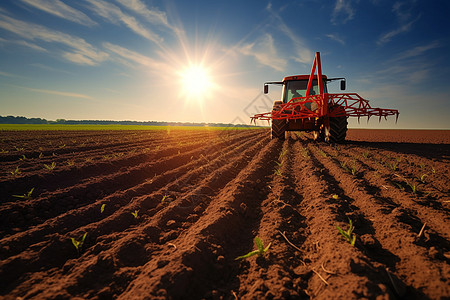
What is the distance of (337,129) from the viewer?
8.06 meters

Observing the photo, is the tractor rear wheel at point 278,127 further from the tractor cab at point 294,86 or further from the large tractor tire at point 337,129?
the large tractor tire at point 337,129

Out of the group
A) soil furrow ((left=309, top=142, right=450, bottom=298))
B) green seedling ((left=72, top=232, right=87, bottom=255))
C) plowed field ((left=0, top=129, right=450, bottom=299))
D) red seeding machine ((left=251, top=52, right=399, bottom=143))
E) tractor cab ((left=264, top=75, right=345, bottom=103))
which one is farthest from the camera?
tractor cab ((left=264, top=75, right=345, bottom=103))

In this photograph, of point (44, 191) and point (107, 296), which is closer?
point (107, 296)

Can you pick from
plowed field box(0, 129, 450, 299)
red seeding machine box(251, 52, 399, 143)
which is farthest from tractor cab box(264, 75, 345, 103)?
plowed field box(0, 129, 450, 299)

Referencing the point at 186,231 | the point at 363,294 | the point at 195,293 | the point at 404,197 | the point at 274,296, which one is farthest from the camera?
the point at 404,197

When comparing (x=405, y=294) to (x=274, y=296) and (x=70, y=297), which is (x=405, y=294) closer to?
(x=274, y=296)

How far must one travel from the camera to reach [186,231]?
7.54ft

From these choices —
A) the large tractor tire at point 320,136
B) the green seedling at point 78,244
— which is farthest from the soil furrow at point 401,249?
the large tractor tire at point 320,136

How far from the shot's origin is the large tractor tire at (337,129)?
7.84 m

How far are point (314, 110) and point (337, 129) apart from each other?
119 cm

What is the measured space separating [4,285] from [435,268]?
3.22 meters

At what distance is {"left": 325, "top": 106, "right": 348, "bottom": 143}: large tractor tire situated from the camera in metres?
7.84

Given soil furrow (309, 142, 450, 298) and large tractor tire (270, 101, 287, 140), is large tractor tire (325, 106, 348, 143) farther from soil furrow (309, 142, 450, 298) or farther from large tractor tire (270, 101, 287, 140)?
soil furrow (309, 142, 450, 298)

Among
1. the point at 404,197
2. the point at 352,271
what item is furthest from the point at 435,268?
the point at 404,197
